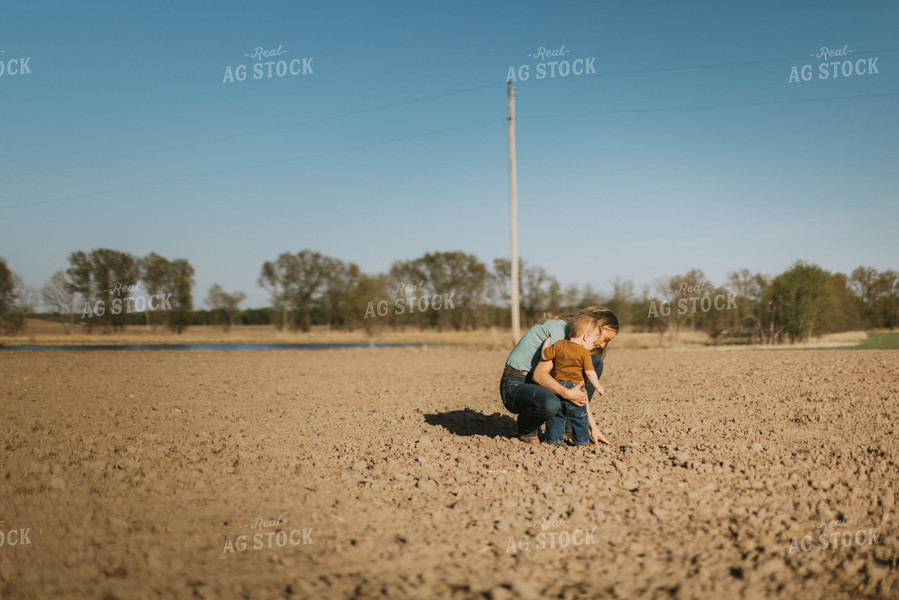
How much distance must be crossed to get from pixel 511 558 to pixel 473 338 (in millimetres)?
43204

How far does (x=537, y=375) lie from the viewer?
5.40 m

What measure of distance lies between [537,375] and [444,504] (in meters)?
1.77

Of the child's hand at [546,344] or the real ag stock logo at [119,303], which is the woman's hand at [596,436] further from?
the real ag stock logo at [119,303]

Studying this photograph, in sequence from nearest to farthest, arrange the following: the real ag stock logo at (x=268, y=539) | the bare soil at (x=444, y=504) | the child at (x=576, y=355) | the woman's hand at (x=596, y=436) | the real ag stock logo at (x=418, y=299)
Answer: the bare soil at (x=444, y=504) < the real ag stock logo at (x=268, y=539) < the child at (x=576, y=355) < the woman's hand at (x=596, y=436) < the real ag stock logo at (x=418, y=299)

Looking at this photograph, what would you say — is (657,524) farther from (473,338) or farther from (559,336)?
(473,338)

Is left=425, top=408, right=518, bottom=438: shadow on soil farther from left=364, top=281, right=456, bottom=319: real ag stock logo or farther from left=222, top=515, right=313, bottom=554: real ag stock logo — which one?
left=364, top=281, right=456, bottom=319: real ag stock logo

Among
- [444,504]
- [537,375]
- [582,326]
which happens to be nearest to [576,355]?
[582,326]

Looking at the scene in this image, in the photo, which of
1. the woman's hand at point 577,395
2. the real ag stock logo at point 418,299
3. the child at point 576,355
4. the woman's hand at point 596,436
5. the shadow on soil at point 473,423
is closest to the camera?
the woman's hand at point 577,395

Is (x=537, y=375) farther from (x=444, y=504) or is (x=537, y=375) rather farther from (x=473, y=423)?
(x=473, y=423)

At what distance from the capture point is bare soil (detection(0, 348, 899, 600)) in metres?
2.99

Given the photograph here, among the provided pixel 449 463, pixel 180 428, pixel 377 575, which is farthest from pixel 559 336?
pixel 180 428

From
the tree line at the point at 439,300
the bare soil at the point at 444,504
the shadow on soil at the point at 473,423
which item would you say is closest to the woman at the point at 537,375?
the bare soil at the point at 444,504

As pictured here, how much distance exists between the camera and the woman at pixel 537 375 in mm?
5473

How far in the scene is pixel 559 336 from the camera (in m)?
5.71
